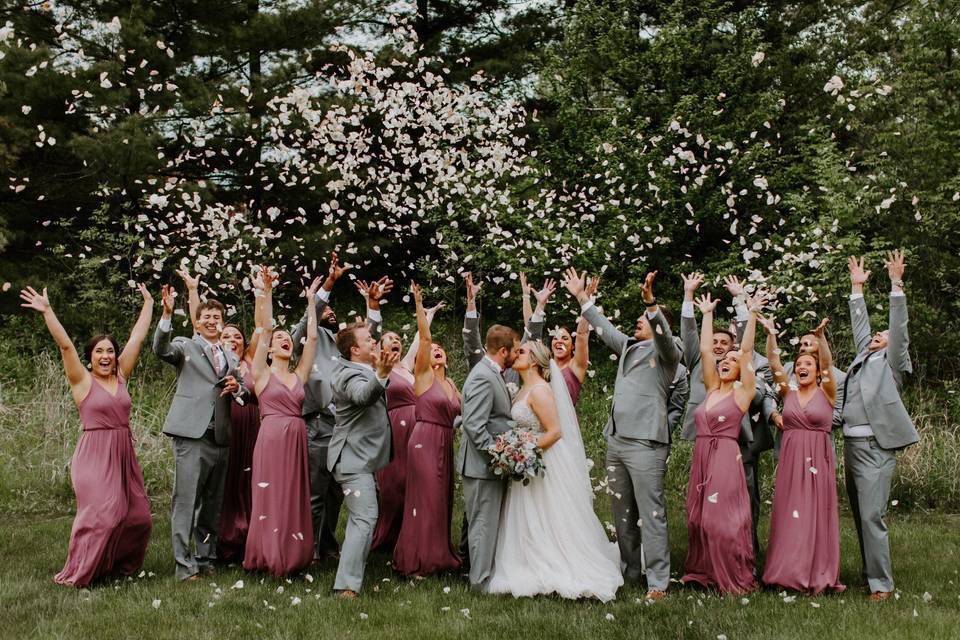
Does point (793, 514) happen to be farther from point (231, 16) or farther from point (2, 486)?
point (231, 16)

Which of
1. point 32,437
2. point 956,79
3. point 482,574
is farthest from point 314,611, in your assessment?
point 956,79

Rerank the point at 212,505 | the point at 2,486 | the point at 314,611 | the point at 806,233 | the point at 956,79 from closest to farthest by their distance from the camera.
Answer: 1. the point at 314,611
2. the point at 212,505
3. the point at 2,486
4. the point at 806,233
5. the point at 956,79

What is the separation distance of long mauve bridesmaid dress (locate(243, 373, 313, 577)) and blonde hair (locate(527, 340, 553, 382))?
6.62 ft

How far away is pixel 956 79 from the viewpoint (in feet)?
49.9

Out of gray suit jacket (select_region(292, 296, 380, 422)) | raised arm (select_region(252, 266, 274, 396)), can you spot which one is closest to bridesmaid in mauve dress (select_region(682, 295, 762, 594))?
gray suit jacket (select_region(292, 296, 380, 422))

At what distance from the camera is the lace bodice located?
707 cm

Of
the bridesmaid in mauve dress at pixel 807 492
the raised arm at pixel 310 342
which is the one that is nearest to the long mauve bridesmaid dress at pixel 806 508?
the bridesmaid in mauve dress at pixel 807 492

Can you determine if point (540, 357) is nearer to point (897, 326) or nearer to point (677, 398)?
point (677, 398)

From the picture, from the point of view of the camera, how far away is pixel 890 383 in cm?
→ 720

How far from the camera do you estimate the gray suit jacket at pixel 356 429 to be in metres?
A: 6.92

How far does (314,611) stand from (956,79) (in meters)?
14.3

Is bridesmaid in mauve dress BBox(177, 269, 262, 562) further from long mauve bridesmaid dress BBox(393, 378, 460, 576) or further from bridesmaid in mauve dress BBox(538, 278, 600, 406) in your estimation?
bridesmaid in mauve dress BBox(538, 278, 600, 406)

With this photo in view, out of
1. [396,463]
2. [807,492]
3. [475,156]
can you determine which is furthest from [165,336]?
[475,156]

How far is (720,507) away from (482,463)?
1.88 metres
